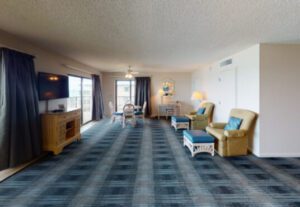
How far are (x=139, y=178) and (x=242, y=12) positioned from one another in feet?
Result: 9.12

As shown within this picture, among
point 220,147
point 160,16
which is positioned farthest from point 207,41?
point 220,147

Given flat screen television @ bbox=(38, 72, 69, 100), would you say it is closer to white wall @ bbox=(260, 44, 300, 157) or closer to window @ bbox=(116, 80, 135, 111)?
window @ bbox=(116, 80, 135, 111)

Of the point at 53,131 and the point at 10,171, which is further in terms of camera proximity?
the point at 53,131

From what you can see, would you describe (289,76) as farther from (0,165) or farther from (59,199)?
(0,165)

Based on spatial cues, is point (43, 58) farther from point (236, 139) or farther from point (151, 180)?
point (236, 139)

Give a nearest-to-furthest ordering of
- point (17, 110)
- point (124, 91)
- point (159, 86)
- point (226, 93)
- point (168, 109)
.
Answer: point (17, 110) → point (226, 93) → point (168, 109) → point (159, 86) → point (124, 91)

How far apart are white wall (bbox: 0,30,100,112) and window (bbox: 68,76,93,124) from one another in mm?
467

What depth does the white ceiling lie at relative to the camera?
2.04 metres

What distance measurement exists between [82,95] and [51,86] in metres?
2.64

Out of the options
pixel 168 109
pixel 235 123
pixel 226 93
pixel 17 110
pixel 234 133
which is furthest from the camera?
pixel 168 109

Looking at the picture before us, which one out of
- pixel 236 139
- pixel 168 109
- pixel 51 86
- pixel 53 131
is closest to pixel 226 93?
pixel 236 139

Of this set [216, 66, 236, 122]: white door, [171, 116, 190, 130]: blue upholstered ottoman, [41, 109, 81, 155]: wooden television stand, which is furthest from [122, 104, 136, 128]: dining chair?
[216, 66, 236, 122]: white door

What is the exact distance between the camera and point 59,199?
7.27 ft

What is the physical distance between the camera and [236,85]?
449 centimetres
